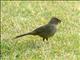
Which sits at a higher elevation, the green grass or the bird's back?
the bird's back

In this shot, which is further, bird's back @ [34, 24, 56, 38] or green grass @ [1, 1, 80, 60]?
bird's back @ [34, 24, 56, 38]

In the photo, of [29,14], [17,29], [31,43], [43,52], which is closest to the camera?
[43,52]

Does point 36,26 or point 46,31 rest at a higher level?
point 46,31

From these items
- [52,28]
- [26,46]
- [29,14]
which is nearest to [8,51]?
[26,46]

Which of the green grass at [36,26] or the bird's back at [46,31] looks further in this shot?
the bird's back at [46,31]

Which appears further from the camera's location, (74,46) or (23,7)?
(23,7)

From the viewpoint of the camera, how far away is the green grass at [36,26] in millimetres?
9320

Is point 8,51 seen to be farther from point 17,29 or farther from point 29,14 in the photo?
point 29,14

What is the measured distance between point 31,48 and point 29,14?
3.24 meters

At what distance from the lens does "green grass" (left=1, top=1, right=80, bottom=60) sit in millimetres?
9320

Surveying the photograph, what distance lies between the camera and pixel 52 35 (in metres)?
9.88

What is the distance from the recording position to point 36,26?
11555 mm

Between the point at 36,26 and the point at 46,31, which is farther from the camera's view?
the point at 36,26

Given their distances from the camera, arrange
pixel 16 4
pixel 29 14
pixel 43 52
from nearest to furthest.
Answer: pixel 43 52, pixel 29 14, pixel 16 4
